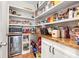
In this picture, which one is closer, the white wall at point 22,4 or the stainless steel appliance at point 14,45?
the stainless steel appliance at point 14,45

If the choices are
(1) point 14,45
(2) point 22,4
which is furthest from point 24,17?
(1) point 14,45

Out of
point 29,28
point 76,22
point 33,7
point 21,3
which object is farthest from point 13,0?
point 76,22

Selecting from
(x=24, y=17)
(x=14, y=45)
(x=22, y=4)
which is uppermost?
(x=22, y=4)

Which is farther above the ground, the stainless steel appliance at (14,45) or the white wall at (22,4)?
the white wall at (22,4)

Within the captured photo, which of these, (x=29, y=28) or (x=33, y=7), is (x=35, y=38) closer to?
(x=29, y=28)

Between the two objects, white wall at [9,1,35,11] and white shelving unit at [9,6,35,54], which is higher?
white wall at [9,1,35,11]

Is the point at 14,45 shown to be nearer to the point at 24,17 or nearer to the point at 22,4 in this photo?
the point at 24,17

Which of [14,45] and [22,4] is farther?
[22,4]

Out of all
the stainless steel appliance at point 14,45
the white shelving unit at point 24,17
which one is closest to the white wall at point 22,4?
the white shelving unit at point 24,17

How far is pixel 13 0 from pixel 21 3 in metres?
0.43

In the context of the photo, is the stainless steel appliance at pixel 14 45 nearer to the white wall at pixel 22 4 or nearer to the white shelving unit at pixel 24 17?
the white shelving unit at pixel 24 17

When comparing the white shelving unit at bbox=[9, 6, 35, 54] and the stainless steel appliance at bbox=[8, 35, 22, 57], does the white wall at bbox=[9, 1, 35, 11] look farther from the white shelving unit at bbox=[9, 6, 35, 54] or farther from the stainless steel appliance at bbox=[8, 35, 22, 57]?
the stainless steel appliance at bbox=[8, 35, 22, 57]

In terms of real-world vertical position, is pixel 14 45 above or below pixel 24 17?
below

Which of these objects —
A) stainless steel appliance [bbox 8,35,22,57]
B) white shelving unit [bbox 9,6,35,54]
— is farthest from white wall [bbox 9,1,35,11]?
stainless steel appliance [bbox 8,35,22,57]
